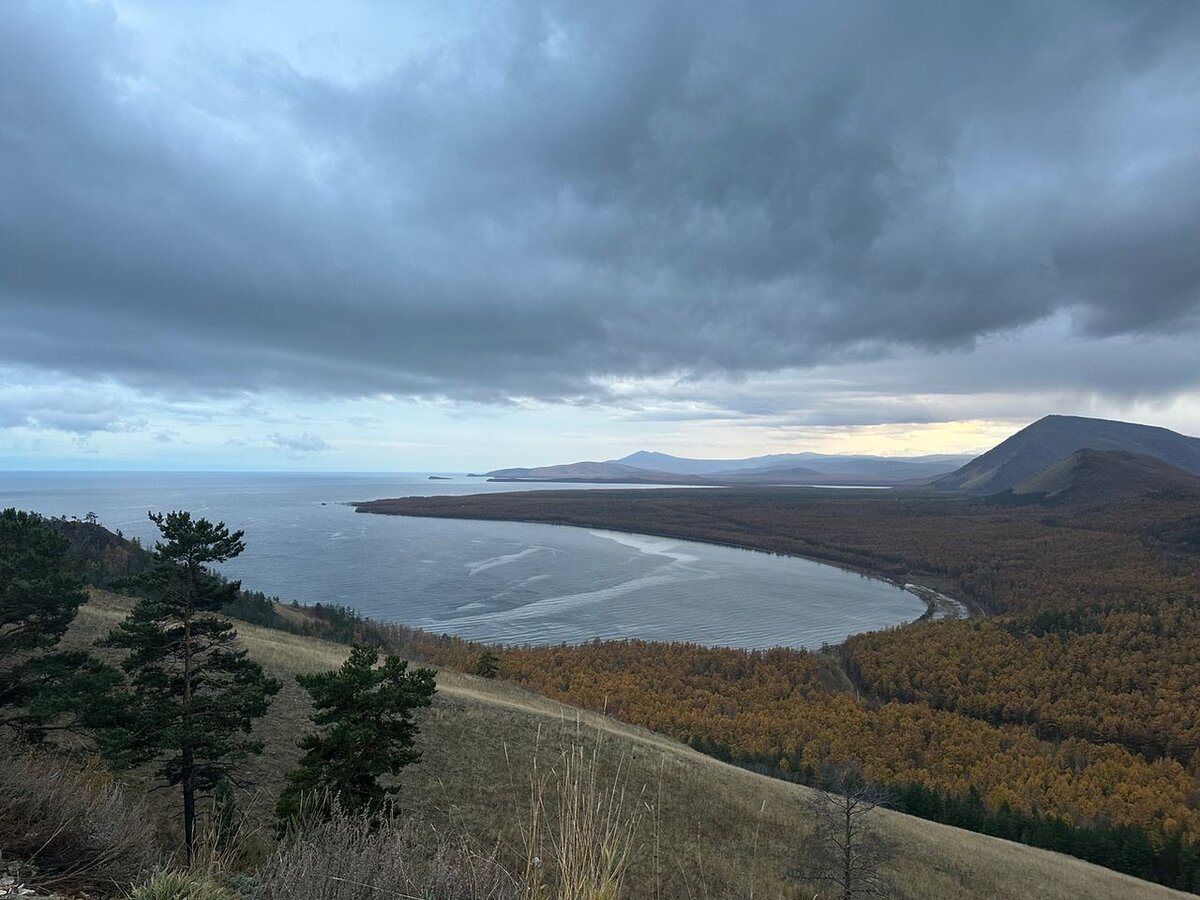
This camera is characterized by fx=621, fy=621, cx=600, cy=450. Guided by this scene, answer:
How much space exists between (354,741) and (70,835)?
9.95 metres

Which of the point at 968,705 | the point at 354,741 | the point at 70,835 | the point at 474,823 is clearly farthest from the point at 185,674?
the point at 968,705

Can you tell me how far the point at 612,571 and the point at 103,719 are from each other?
141391 mm

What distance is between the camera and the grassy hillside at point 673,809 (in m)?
23.4

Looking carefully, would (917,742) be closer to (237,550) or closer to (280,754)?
(280,754)

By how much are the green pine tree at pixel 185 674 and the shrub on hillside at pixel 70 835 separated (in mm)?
9227

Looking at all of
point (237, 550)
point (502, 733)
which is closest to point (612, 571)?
point (502, 733)

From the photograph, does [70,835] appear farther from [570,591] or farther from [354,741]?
[570,591]

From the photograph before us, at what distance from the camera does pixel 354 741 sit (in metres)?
16.1

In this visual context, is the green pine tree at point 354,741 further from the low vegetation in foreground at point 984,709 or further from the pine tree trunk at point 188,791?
the low vegetation in foreground at point 984,709

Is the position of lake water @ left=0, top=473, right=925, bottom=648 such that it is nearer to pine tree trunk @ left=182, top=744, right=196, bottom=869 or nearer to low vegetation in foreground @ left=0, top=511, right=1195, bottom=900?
low vegetation in foreground @ left=0, top=511, right=1195, bottom=900

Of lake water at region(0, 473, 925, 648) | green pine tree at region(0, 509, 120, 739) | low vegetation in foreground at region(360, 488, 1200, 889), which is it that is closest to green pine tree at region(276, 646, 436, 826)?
green pine tree at region(0, 509, 120, 739)

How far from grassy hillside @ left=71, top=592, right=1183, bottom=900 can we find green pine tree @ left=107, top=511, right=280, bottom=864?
5.44 meters

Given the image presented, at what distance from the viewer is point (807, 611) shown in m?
123

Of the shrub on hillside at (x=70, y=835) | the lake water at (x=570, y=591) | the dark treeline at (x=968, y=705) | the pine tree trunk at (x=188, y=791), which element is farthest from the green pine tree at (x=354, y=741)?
the lake water at (x=570, y=591)
